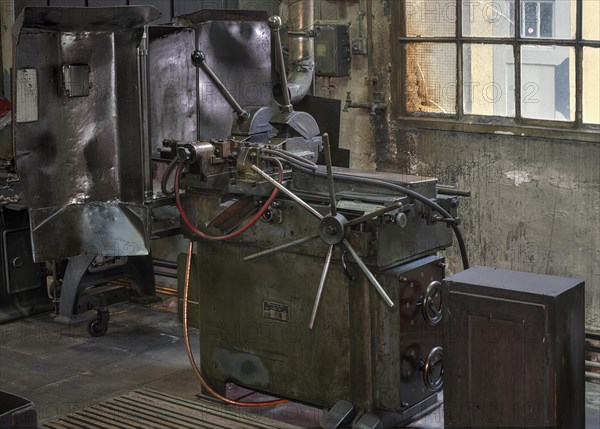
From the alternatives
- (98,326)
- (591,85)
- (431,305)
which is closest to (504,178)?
(591,85)

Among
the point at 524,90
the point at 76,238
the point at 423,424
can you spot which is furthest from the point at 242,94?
the point at 423,424

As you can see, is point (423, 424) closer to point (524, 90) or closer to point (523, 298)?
point (523, 298)

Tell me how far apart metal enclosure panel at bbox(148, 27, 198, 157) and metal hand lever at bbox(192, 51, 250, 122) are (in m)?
0.17

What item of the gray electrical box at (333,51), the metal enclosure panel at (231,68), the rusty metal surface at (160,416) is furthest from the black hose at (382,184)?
the gray electrical box at (333,51)

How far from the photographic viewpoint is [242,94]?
4000 millimetres

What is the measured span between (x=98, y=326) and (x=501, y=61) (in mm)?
2192

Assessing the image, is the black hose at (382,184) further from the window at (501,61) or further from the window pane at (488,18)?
the window pane at (488,18)

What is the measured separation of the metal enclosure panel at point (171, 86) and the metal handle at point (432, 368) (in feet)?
4.16

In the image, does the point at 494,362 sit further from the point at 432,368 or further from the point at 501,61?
the point at 501,61

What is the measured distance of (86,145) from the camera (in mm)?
3754

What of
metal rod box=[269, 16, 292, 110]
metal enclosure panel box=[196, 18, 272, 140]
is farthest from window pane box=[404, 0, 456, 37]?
metal rod box=[269, 16, 292, 110]

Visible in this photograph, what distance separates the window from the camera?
393 cm

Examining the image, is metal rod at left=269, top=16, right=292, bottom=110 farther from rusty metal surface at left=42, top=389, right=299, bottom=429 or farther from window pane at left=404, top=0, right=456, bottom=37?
rusty metal surface at left=42, top=389, right=299, bottom=429

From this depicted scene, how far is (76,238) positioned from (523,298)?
1.78 metres
